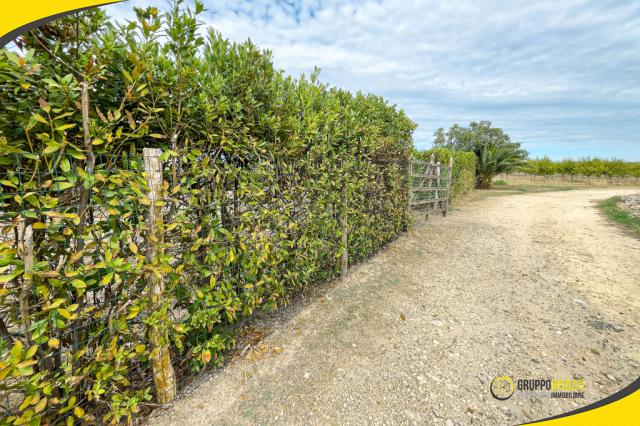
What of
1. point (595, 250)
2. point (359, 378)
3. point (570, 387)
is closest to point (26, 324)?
point (359, 378)

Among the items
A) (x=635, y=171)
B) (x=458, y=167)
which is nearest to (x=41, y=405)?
(x=458, y=167)

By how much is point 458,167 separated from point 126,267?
1434 centimetres

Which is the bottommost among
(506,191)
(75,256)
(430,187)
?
(506,191)

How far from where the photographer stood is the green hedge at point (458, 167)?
11.0 m

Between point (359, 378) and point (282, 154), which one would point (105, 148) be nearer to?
point (282, 154)

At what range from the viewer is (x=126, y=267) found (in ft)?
5.29

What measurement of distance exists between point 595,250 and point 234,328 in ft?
24.5

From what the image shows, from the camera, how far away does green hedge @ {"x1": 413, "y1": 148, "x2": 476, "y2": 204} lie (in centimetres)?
1099

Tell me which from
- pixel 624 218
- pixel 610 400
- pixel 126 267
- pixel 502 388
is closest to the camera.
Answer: pixel 126 267

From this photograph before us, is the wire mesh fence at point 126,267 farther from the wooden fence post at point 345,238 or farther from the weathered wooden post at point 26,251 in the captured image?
the wooden fence post at point 345,238

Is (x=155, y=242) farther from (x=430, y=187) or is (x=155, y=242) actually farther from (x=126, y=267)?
(x=430, y=187)

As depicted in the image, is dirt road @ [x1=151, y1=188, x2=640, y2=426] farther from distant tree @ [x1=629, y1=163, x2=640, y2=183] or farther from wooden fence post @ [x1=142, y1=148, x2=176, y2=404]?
distant tree @ [x1=629, y1=163, x2=640, y2=183]

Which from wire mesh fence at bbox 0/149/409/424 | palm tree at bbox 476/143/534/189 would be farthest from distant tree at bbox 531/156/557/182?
wire mesh fence at bbox 0/149/409/424

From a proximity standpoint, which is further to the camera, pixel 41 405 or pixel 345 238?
pixel 345 238
